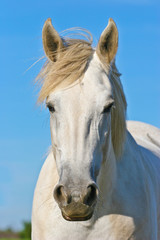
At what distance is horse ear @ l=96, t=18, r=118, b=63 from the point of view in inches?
164

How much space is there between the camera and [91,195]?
3439 mm

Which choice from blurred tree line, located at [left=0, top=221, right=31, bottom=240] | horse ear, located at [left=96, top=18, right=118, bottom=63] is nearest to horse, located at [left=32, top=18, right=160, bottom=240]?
horse ear, located at [left=96, top=18, right=118, bottom=63]

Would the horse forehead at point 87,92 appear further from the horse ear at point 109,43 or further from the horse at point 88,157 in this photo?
the horse ear at point 109,43

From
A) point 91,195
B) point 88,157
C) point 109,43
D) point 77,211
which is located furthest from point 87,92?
point 77,211

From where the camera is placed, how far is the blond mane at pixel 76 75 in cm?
392

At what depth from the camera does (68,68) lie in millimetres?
3943

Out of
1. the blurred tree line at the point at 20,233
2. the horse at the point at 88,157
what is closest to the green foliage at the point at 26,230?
the blurred tree line at the point at 20,233

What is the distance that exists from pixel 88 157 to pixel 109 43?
1.23 metres

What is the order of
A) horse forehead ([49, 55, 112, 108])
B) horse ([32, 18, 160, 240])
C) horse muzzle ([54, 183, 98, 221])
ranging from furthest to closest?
horse forehead ([49, 55, 112, 108]) < horse ([32, 18, 160, 240]) < horse muzzle ([54, 183, 98, 221])

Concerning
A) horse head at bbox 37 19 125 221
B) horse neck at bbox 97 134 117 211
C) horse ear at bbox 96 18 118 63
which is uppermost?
horse ear at bbox 96 18 118 63

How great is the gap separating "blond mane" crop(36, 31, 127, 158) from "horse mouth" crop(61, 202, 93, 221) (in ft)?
3.45

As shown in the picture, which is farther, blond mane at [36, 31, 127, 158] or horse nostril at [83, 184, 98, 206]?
blond mane at [36, 31, 127, 158]

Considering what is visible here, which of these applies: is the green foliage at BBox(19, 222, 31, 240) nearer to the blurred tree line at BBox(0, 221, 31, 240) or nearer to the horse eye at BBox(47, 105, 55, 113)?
the blurred tree line at BBox(0, 221, 31, 240)

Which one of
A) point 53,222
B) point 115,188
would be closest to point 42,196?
point 53,222
